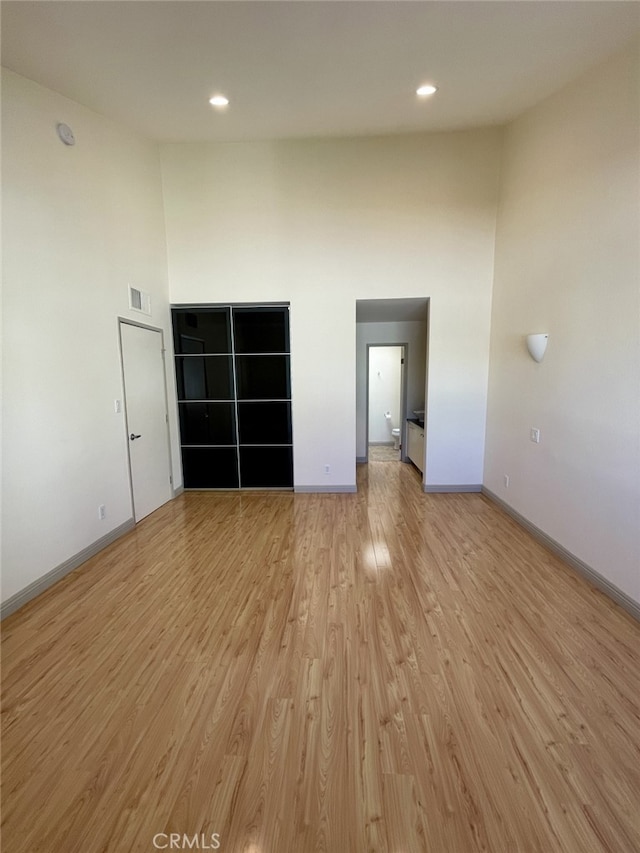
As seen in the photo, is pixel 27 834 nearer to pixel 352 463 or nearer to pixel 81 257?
pixel 81 257

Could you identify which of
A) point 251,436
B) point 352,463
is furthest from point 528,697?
point 251,436

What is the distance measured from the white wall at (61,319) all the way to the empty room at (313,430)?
0.03 meters

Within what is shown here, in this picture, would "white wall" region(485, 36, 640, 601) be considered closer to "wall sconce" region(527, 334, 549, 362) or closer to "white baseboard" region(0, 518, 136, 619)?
"wall sconce" region(527, 334, 549, 362)

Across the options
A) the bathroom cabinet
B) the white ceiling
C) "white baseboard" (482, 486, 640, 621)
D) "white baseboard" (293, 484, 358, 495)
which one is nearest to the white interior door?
"white baseboard" (293, 484, 358, 495)

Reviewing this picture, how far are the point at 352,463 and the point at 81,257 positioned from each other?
3.59 meters

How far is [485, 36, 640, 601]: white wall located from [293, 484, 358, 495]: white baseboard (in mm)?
1931

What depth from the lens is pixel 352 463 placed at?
475cm

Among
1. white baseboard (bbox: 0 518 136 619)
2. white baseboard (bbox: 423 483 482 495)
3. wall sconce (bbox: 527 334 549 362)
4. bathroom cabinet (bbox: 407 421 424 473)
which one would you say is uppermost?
wall sconce (bbox: 527 334 549 362)

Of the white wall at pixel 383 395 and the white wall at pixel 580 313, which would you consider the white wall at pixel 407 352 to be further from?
the white wall at pixel 580 313

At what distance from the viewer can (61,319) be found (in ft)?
9.39

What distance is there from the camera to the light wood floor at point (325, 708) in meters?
1.28

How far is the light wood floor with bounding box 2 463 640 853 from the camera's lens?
1.28m

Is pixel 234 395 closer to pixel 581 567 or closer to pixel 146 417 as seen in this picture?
pixel 146 417

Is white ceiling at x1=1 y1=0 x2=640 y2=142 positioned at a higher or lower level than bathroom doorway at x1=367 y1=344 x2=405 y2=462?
higher
